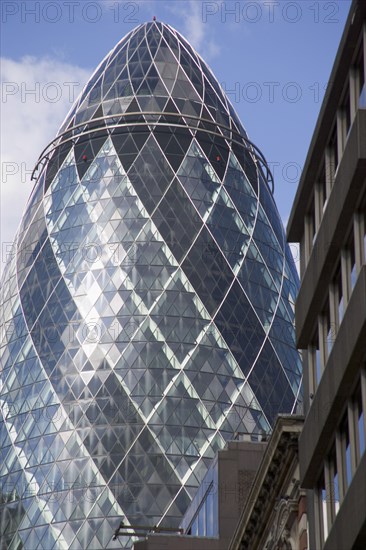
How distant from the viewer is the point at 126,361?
75.5 m

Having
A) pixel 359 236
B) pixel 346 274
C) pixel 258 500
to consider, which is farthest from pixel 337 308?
pixel 258 500

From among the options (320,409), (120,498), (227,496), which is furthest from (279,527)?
(120,498)

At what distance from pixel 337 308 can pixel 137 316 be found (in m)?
53.3

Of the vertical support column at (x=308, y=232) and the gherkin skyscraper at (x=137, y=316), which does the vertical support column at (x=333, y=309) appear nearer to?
the vertical support column at (x=308, y=232)

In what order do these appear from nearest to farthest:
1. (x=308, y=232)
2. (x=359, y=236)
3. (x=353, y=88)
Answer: (x=359, y=236) → (x=353, y=88) → (x=308, y=232)

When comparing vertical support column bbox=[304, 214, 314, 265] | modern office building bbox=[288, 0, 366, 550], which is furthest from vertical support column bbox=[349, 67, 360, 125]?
vertical support column bbox=[304, 214, 314, 265]

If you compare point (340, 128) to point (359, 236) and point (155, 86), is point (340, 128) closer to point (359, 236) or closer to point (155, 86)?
point (359, 236)

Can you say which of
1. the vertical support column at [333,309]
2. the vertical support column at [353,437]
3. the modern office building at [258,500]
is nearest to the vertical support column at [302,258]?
the modern office building at [258,500]

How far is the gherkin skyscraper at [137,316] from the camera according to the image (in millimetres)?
73375

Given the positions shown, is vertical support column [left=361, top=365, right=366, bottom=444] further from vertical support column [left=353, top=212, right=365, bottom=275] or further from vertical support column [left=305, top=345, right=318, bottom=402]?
vertical support column [left=305, top=345, right=318, bottom=402]

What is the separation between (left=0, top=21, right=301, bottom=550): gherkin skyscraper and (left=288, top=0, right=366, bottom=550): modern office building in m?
46.2

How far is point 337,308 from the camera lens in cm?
2386

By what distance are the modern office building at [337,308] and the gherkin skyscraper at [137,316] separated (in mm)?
46219

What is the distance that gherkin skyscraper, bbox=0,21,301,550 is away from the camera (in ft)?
241
